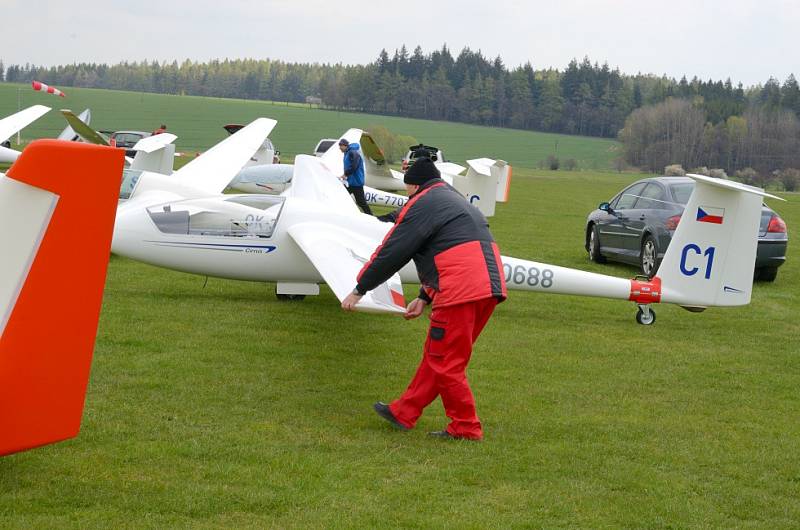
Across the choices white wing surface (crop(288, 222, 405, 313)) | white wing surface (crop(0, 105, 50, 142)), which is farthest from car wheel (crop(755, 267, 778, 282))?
white wing surface (crop(0, 105, 50, 142))

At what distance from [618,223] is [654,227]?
130 cm

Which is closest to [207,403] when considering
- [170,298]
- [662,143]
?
[170,298]

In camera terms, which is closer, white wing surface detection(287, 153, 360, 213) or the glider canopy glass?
the glider canopy glass

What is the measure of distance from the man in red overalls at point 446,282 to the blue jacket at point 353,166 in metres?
14.5

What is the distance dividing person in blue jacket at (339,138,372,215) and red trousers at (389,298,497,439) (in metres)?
14.5

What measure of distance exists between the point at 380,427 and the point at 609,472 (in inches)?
63.3

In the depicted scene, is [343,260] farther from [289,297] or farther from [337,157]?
[337,157]

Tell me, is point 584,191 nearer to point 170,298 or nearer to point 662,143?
point 170,298

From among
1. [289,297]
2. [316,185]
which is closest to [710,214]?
[289,297]

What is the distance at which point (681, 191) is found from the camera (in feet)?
48.6

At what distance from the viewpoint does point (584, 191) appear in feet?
162

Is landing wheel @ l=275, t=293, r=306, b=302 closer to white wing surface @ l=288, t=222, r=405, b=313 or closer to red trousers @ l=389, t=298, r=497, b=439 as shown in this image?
white wing surface @ l=288, t=222, r=405, b=313

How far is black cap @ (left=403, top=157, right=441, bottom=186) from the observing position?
21.8ft

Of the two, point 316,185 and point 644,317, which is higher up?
point 316,185
